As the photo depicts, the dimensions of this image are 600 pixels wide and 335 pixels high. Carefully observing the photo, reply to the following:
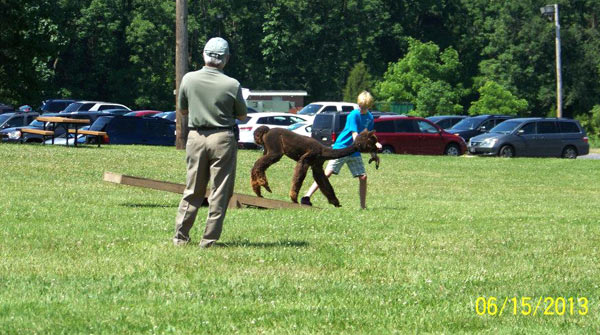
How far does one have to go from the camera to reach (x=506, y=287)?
8125mm

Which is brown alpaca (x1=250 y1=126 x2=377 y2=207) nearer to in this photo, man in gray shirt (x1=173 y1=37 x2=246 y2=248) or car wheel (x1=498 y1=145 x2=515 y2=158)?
man in gray shirt (x1=173 y1=37 x2=246 y2=248)

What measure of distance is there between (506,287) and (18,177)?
45.1ft

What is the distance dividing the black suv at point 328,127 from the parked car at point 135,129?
205 inches

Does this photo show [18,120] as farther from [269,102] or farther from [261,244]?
[261,244]

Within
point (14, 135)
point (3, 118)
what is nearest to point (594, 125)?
point (3, 118)

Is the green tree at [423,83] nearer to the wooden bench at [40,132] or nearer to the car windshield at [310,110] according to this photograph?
the car windshield at [310,110]

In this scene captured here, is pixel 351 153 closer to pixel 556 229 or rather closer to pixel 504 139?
pixel 556 229

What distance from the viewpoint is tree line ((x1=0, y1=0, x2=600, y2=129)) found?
73875 millimetres

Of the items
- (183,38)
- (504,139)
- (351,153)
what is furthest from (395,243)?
(504,139)

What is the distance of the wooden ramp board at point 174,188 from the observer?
46.5ft

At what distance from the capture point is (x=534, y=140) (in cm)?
3984

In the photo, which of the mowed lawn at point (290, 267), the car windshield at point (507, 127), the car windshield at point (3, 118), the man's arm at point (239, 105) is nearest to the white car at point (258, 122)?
the car windshield at point (507, 127)

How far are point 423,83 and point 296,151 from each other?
56.4 m

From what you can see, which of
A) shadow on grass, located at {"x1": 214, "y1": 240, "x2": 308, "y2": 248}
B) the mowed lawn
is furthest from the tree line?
shadow on grass, located at {"x1": 214, "y1": 240, "x2": 308, "y2": 248}
